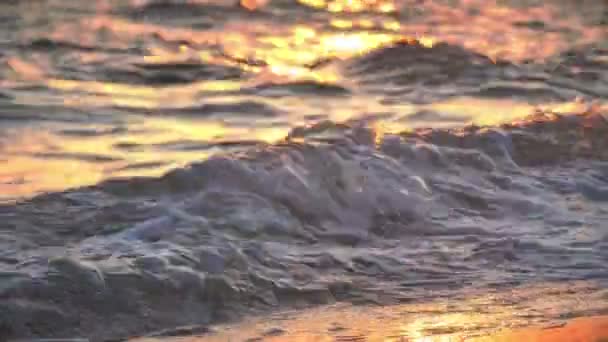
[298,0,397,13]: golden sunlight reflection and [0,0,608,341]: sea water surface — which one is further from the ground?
[298,0,397,13]: golden sunlight reflection

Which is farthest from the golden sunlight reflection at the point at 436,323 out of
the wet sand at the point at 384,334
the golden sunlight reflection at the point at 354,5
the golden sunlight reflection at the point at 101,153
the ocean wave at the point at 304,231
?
the golden sunlight reflection at the point at 354,5

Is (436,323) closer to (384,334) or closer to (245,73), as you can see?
(384,334)

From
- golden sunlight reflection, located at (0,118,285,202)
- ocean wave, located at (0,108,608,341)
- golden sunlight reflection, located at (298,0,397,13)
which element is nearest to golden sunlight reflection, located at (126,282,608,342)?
ocean wave, located at (0,108,608,341)

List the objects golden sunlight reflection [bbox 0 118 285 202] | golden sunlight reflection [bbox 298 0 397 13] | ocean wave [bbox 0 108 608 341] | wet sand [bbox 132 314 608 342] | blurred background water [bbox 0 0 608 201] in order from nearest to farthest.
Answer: wet sand [bbox 132 314 608 342] < ocean wave [bbox 0 108 608 341] < golden sunlight reflection [bbox 0 118 285 202] < blurred background water [bbox 0 0 608 201] < golden sunlight reflection [bbox 298 0 397 13]

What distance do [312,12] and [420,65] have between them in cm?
221

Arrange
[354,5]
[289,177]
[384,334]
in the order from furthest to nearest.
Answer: [354,5] → [289,177] → [384,334]

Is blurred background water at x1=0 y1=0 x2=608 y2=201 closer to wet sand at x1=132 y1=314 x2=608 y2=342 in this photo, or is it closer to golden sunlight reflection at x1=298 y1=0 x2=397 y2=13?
golden sunlight reflection at x1=298 y1=0 x2=397 y2=13

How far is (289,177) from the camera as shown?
15.9ft

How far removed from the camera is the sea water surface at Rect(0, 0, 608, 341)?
3648mm

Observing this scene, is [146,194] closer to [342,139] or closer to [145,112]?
[342,139]

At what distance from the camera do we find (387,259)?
13.7 ft

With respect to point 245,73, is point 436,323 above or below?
below

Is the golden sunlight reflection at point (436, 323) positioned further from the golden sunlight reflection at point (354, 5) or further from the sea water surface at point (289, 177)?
the golden sunlight reflection at point (354, 5)

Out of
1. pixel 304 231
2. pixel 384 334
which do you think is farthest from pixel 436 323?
pixel 304 231
